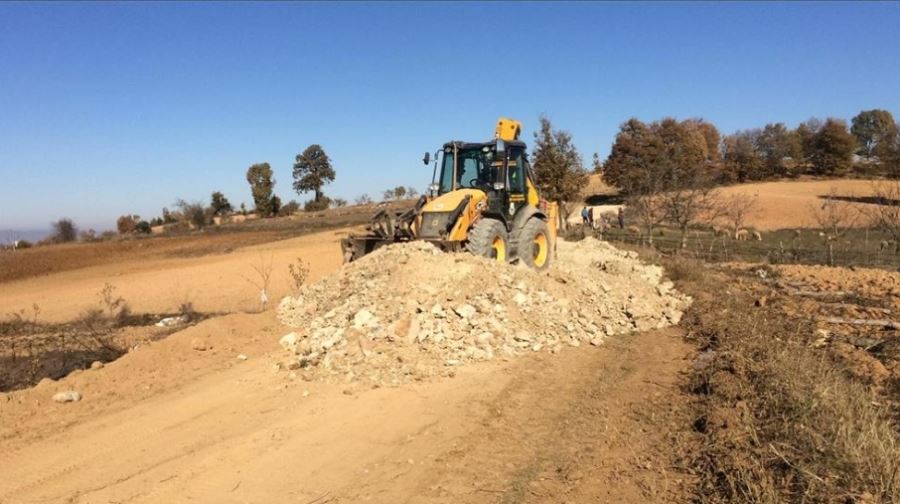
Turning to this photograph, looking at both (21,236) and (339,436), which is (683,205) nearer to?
Answer: (339,436)

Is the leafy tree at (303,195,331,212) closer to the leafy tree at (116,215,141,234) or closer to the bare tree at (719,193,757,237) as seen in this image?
the leafy tree at (116,215,141,234)

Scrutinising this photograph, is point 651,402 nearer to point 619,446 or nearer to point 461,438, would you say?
point 619,446

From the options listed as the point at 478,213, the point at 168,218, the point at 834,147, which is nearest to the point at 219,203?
the point at 168,218

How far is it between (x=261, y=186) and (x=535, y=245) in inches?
1957

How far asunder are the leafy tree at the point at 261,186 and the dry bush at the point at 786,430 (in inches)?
2140

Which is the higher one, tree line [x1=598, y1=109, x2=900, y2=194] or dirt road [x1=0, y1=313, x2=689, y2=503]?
tree line [x1=598, y1=109, x2=900, y2=194]

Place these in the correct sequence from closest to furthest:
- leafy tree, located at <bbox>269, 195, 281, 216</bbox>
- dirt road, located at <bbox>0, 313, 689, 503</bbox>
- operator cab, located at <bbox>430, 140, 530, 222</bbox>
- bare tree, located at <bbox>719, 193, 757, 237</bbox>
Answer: dirt road, located at <bbox>0, 313, 689, 503</bbox>
operator cab, located at <bbox>430, 140, 530, 222</bbox>
bare tree, located at <bbox>719, 193, 757, 237</bbox>
leafy tree, located at <bbox>269, 195, 281, 216</bbox>

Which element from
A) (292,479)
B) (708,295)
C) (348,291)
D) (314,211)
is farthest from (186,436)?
(314,211)

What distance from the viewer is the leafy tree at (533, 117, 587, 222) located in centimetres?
2638

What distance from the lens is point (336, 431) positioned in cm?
563

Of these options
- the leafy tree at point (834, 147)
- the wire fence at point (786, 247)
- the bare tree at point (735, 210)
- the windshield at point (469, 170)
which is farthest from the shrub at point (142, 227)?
the leafy tree at point (834, 147)

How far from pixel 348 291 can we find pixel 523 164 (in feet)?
17.7

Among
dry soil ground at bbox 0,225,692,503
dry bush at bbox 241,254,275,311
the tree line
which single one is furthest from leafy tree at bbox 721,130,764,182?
dry soil ground at bbox 0,225,692,503

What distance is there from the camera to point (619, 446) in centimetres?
515
